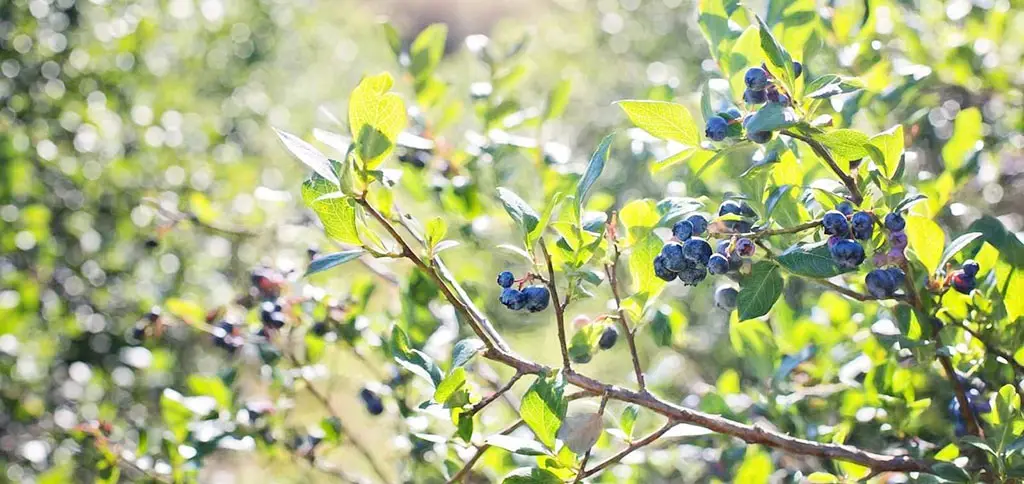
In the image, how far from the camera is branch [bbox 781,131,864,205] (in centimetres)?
91

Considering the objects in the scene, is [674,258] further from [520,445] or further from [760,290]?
[520,445]

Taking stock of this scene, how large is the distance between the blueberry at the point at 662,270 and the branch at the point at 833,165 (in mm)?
165

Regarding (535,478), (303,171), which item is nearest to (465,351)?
(535,478)

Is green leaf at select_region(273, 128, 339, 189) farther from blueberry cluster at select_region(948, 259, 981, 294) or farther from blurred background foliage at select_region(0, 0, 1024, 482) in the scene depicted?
blueberry cluster at select_region(948, 259, 981, 294)

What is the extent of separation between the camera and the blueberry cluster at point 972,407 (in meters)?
1.16

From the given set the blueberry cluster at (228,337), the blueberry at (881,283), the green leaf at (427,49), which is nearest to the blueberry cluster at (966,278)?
the blueberry at (881,283)

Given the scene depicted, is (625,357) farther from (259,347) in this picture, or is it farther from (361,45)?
(361,45)

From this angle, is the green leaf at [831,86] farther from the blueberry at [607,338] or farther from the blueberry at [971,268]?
the blueberry at [607,338]

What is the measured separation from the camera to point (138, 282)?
2740 mm

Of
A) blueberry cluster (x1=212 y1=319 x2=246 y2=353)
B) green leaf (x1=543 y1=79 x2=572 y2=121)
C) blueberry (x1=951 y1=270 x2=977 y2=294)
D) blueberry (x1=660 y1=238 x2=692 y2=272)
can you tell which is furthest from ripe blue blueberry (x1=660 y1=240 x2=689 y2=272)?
blueberry cluster (x1=212 y1=319 x2=246 y2=353)

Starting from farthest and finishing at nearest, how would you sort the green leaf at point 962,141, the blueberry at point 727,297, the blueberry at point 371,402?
the blueberry at point 371,402 → the green leaf at point 962,141 → the blueberry at point 727,297

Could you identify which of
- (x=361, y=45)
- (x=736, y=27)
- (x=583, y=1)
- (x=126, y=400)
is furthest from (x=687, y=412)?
(x=361, y=45)

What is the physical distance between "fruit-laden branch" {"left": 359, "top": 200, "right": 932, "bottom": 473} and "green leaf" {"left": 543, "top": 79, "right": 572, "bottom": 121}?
2.20ft

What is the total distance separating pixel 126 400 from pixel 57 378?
0.60 ft
